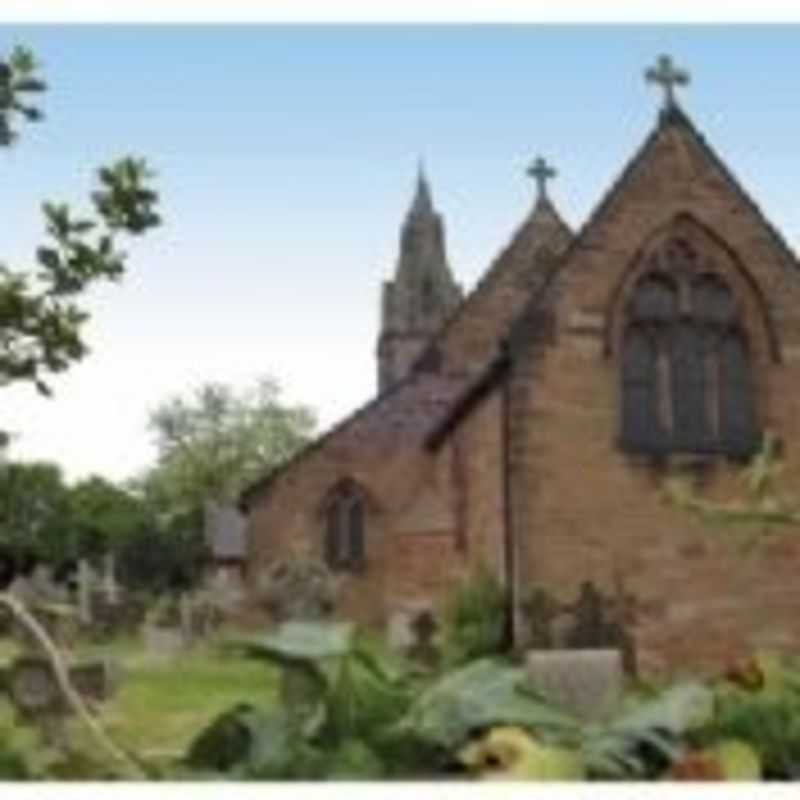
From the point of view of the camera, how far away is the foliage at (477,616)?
18828 mm

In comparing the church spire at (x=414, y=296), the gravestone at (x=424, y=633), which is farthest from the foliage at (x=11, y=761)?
the church spire at (x=414, y=296)

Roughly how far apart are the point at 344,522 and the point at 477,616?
38.7 ft

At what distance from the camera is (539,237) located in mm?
31000

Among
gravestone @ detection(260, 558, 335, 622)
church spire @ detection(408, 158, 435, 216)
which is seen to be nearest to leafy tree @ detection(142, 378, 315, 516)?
church spire @ detection(408, 158, 435, 216)

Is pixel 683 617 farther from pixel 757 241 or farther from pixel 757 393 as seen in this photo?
pixel 757 241

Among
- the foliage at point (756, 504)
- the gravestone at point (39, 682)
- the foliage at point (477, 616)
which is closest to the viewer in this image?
the gravestone at point (39, 682)

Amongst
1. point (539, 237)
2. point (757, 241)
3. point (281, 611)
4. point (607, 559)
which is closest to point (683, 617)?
point (607, 559)

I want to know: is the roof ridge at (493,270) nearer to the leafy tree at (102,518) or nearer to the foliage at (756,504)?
the leafy tree at (102,518)

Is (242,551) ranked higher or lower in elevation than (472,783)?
higher

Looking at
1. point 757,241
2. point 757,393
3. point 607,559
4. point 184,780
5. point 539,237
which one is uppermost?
point 539,237

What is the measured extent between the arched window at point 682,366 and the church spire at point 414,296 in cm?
2428

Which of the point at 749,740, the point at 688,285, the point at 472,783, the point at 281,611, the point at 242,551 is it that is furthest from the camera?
the point at 242,551

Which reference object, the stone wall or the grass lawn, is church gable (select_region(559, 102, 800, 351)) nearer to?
the stone wall

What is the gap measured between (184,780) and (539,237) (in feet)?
98.9
